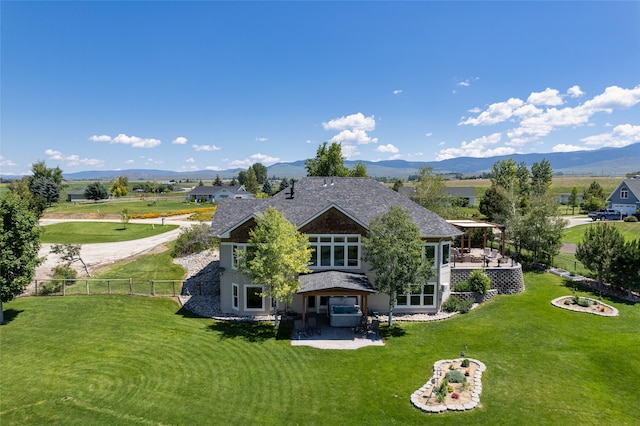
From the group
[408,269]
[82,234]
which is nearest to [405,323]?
[408,269]

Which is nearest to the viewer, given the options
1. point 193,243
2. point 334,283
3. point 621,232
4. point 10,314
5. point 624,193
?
point 334,283

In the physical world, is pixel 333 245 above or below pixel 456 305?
above

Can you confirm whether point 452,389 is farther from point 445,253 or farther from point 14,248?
point 14,248

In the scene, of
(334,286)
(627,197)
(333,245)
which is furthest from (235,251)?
(627,197)

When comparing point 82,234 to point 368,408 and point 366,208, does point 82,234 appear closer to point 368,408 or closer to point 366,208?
point 366,208

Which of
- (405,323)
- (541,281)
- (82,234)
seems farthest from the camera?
(82,234)

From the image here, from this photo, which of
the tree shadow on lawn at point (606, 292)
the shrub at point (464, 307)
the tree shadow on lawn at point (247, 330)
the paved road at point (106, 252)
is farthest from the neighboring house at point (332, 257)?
the paved road at point (106, 252)

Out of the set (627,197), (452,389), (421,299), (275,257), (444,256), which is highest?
(627,197)
